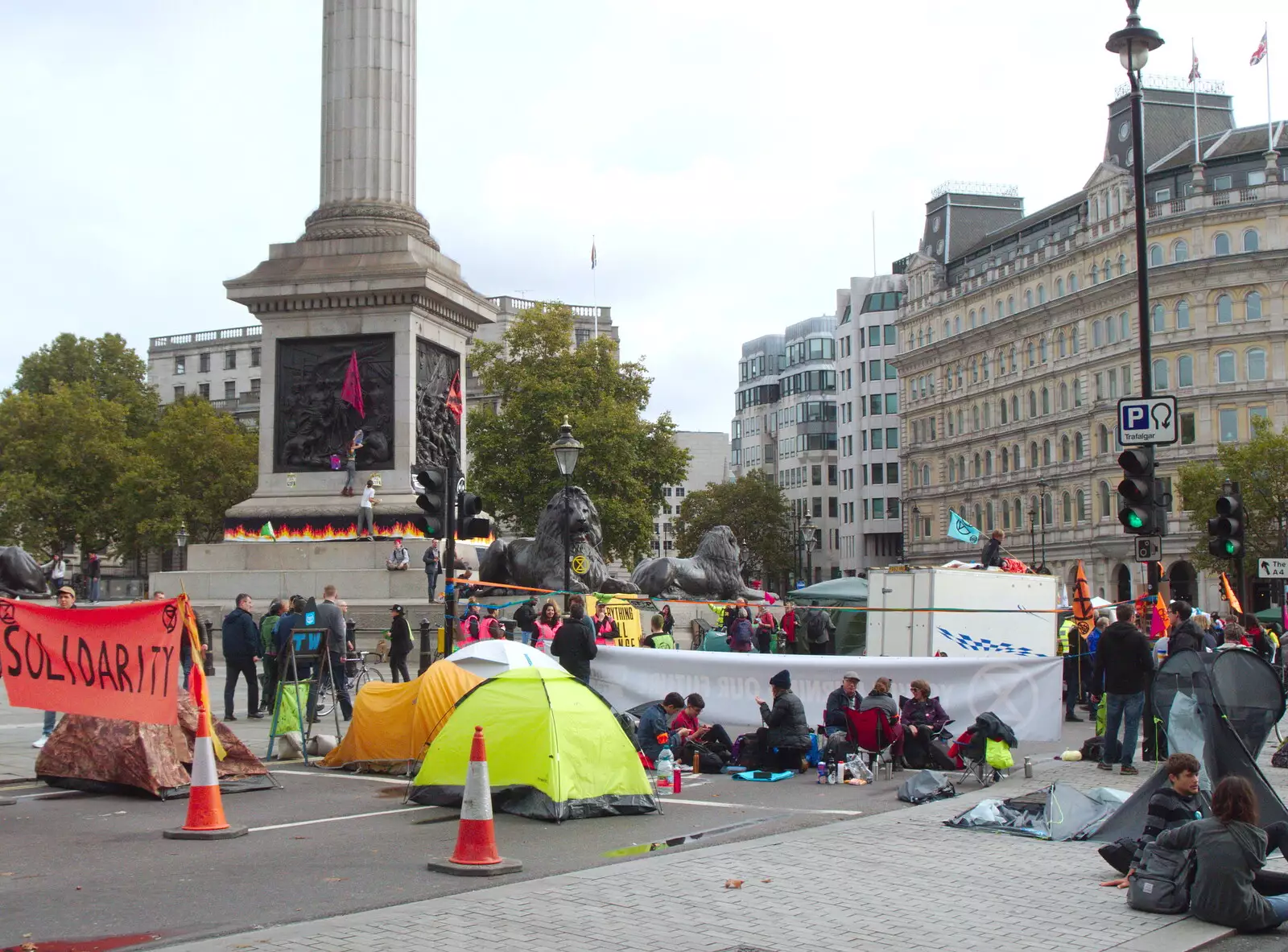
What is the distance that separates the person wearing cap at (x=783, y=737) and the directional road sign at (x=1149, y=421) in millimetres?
4830

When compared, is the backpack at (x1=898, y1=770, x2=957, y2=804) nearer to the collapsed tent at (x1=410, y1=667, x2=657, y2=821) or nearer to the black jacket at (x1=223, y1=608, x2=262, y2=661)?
the collapsed tent at (x1=410, y1=667, x2=657, y2=821)

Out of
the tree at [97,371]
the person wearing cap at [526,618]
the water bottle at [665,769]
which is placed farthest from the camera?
the tree at [97,371]

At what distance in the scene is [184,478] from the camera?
76625mm

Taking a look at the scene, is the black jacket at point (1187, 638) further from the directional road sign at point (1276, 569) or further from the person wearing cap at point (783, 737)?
the directional road sign at point (1276, 569)

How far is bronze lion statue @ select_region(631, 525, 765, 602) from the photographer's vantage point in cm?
3953

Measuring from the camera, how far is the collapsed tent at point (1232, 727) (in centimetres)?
1079

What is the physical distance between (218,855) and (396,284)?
2200cm

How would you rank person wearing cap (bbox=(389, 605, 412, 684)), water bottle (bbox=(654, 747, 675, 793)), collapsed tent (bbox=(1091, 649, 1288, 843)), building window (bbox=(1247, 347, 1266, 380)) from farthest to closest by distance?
1. building window (bbox=(1247, 347, 1266, 380))
2. person wearing cap (bbox=(389, 605, 412, 684))
3. water bottle (bbox=(654, 747, 675, 793))
4. collapsed tent (bbox=(1091, 649, 1288, 843))

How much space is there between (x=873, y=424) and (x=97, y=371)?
181 ft

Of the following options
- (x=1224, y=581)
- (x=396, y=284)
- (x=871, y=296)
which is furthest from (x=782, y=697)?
(x=871, y=296)

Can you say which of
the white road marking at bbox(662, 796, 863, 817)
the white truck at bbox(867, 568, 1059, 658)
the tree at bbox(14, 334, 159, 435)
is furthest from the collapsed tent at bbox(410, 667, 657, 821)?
the tree at bbox(14, 334, 159, 435)

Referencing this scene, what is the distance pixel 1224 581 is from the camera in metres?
26.1

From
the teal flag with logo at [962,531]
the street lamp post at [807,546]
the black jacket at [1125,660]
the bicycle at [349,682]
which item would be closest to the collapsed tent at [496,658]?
the bicycle at [349,682]

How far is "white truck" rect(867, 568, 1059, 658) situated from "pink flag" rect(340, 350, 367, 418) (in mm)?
11504
